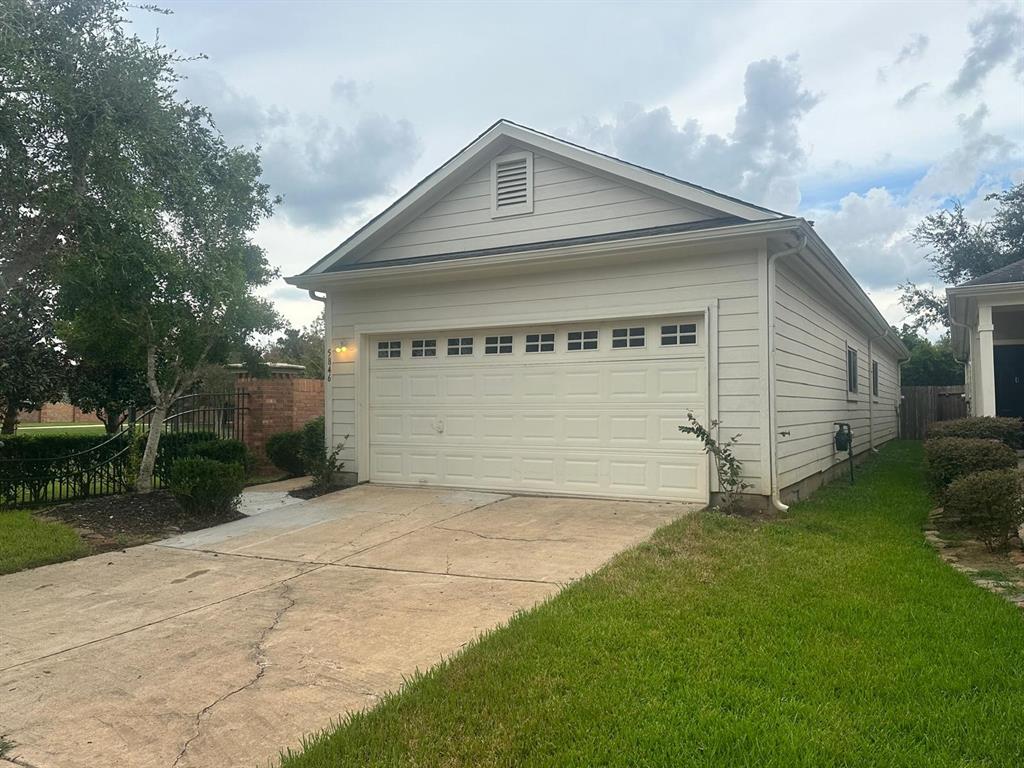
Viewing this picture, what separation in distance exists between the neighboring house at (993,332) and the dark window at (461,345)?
7690 millimetres

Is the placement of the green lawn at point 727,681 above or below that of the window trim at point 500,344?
below

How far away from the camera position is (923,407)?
23.5 m

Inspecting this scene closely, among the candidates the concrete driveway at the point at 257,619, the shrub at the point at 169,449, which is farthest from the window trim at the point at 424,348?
the shrub at the point at 169,449

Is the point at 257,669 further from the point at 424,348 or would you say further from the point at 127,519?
the point at 424,348

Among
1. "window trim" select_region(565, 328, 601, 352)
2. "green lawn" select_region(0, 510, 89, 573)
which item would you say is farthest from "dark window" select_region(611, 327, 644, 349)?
"green lawn" select_region(0, 510, 89, 573)

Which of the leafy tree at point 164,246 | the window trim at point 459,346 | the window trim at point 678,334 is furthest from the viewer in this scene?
the window trim at point 459,346

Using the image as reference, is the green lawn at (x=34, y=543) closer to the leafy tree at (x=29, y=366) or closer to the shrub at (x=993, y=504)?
the leafy tree at (x=29, y=366)

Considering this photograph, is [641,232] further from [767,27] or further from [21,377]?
[21,377]

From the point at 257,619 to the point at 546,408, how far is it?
16.7ft

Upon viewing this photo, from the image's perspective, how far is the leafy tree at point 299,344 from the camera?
38.5m

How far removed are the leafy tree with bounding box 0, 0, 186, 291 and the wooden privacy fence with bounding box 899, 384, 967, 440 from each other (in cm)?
2456

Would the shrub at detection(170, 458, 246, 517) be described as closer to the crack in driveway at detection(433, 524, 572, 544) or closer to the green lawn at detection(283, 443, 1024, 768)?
the crack in driveway at detection(433, 524, 572, 544)

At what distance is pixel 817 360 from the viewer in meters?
10.3

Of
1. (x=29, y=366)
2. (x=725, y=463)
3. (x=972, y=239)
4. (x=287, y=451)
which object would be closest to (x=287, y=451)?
(x=287, y=451)
